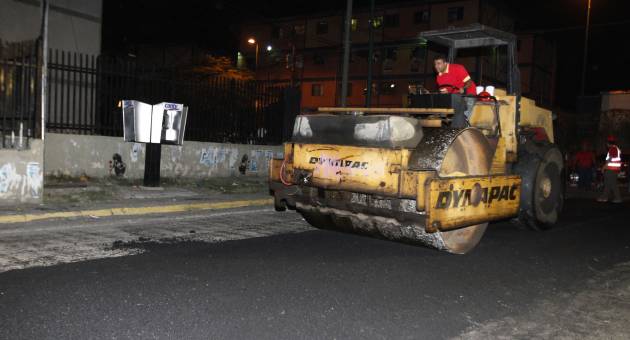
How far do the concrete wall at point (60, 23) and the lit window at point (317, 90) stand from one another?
31003 mm

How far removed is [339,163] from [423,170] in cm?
101

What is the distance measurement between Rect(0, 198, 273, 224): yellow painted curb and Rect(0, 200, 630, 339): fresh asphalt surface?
8.36 ft

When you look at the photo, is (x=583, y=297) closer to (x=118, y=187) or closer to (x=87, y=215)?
(x=87, y=215)

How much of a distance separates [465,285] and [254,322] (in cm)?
221

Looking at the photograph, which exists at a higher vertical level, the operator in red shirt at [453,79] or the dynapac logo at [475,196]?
the operator in red shirt at [453,79]

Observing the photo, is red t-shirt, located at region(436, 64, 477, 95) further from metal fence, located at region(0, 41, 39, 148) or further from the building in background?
the building in background

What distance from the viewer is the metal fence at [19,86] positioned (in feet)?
28.2

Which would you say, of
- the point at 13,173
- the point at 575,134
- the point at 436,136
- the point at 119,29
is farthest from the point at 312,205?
the point at 119,29

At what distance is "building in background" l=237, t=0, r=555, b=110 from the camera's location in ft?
134

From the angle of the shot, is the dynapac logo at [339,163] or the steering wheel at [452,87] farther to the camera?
the steering wheel at [452,87]

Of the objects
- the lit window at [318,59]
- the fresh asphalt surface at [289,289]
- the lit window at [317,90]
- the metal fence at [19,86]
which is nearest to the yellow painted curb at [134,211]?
the metal fence at [19,86]

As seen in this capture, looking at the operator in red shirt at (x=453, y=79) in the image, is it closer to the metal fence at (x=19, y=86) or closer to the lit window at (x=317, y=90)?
the metal fence at (x=19, y=86)

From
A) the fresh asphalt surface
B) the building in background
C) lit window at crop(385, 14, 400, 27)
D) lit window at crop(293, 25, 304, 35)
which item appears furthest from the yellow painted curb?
lit window at crop(293, 25, 304, 35)

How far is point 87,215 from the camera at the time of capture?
8.24 m
